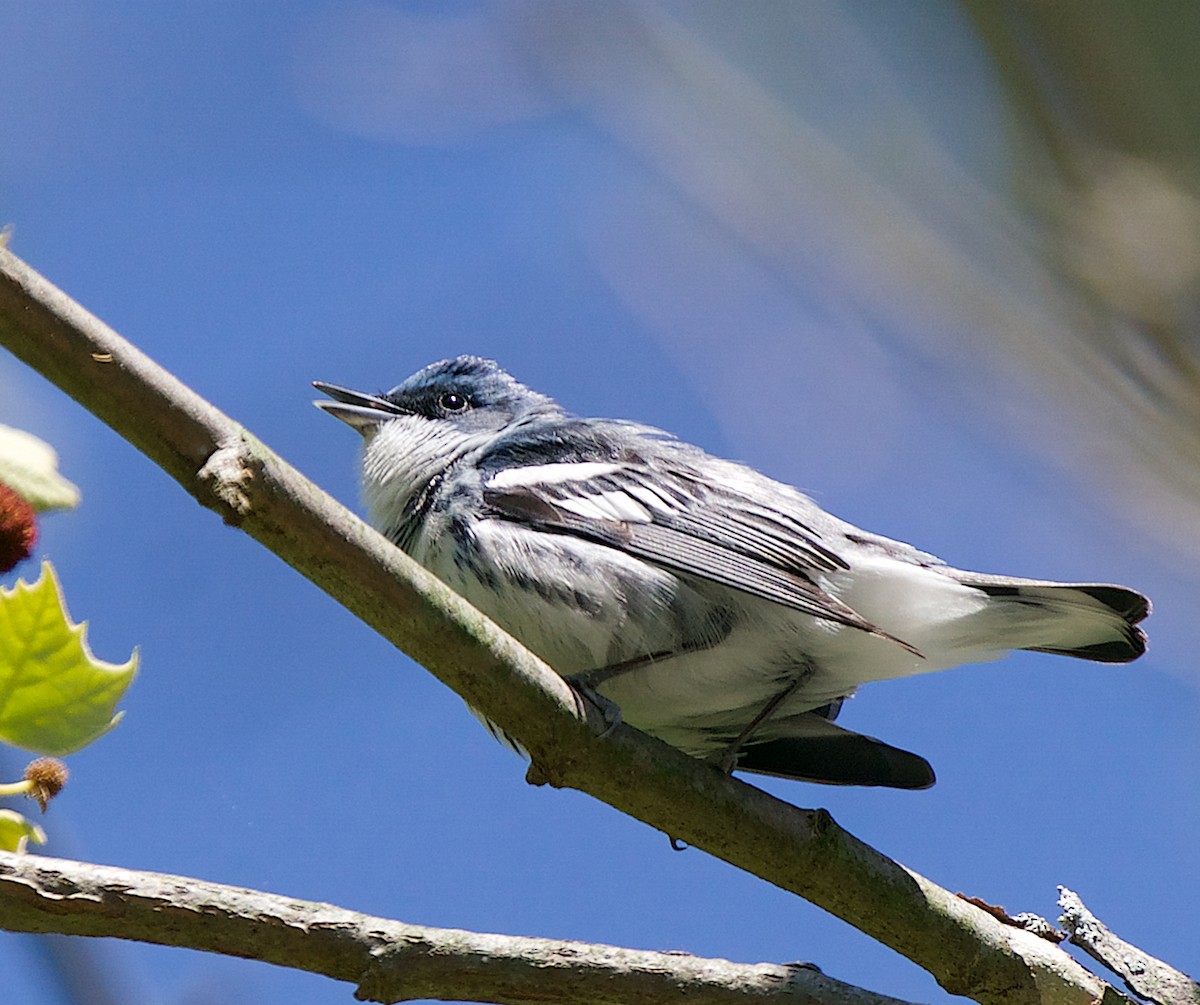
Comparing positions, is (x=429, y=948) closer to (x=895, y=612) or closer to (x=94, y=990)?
(x=94, y=990)

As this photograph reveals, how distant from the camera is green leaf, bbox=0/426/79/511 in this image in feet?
5.08

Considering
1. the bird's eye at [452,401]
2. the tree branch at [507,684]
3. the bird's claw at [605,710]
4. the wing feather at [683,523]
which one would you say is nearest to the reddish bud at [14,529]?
the tree branch at [507,684]

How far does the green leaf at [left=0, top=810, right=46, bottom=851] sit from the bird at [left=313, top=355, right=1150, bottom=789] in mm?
1251

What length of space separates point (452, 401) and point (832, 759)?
1.44m

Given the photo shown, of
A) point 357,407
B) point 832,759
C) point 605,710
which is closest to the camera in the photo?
point 605,710

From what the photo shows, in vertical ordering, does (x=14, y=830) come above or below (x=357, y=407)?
below

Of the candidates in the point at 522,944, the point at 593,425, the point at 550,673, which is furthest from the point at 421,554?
the point at 522,944

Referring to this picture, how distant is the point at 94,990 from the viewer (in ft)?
6.61

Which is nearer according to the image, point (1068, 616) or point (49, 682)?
point (49, 682)

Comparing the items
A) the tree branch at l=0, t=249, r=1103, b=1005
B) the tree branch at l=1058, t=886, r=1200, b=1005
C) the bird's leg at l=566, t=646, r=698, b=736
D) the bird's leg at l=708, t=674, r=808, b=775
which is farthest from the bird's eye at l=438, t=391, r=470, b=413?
the tree branch at l=1058, t=886, r=1200, b=1005

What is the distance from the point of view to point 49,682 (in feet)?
4.86

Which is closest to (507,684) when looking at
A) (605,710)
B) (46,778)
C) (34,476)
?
(605,710)

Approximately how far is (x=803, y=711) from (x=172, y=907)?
70.1 inches

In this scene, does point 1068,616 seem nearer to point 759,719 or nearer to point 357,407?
point 759,719
